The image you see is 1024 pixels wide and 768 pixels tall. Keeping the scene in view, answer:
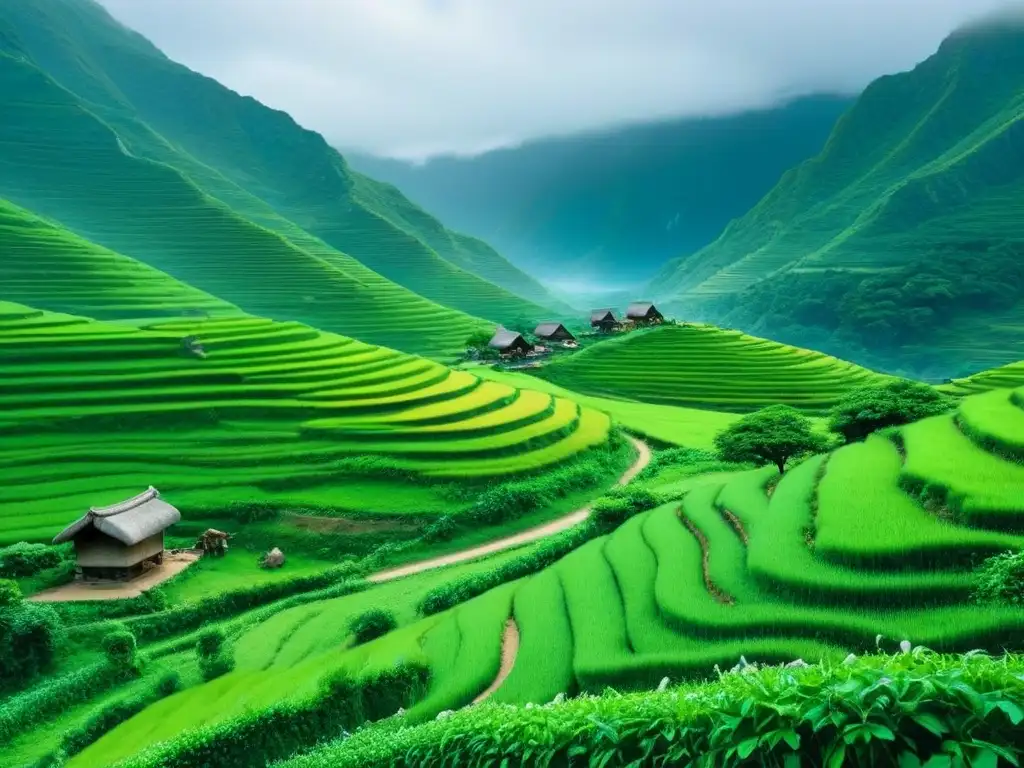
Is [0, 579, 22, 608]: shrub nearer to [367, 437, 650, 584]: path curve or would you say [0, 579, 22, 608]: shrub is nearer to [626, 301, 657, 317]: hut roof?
[367, 437, 650, 584]: path curve

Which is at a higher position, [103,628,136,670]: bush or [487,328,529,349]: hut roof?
[487,328,529,349]: hut roof

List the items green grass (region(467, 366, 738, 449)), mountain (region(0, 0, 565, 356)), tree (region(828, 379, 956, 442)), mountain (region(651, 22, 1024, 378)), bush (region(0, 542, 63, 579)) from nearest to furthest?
bush (region(0, 542, 63, 579)) < tree (region(828, 379, 956, 442)) < green grass (region(467, 366, 738, 449)) < mountain (region(0, 0, 565, 356)) < mountain (region(651, 22, 1024, 378))

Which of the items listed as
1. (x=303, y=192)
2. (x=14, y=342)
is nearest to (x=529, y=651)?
(x=14, y=342)

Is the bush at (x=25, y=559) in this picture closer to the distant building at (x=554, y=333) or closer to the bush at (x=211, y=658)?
the bush at (x=211, y=658)

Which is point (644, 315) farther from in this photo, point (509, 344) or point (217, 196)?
point (217, 196)

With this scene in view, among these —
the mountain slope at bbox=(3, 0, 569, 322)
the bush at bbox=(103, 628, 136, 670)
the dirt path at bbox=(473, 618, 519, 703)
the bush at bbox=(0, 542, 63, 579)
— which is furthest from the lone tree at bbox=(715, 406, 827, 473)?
the mountain slope at bbox=(3, 0, 569, 322)

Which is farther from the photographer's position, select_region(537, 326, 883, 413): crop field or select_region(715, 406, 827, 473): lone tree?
select_region(537, 326, 883, 413): crop field
